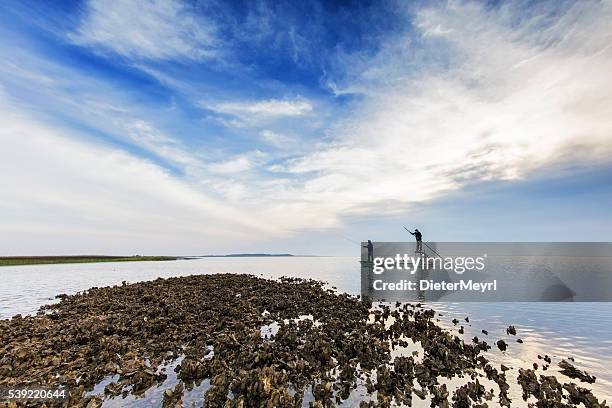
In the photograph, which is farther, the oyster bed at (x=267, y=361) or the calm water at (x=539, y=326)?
the calm water at (x=539, y=326)

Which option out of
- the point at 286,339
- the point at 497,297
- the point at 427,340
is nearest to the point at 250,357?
the point at 286,339

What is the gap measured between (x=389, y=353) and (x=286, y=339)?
19.2ft

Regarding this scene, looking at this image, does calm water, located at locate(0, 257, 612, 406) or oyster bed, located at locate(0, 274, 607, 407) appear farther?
calm water, located at locate(0, 257, 612, 406)

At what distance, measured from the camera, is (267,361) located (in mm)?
14984

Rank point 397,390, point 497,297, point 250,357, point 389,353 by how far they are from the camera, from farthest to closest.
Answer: point 497,297, point 389,353, point 250,357, point 397,390

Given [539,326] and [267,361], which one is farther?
[539,326]

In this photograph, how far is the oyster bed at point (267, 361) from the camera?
11.9 meters

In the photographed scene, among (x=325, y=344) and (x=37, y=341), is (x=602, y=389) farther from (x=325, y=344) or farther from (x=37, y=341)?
(x=37, y=341)

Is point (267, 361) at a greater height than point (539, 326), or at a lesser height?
lesser

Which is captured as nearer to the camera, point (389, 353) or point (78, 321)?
point (389, 353)

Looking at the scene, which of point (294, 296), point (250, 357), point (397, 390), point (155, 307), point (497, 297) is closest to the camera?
point (397, 390)

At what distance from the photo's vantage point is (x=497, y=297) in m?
39.1

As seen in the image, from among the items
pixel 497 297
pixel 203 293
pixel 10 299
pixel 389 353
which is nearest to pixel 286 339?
pixel 389 353

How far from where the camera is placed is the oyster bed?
11.9 m
